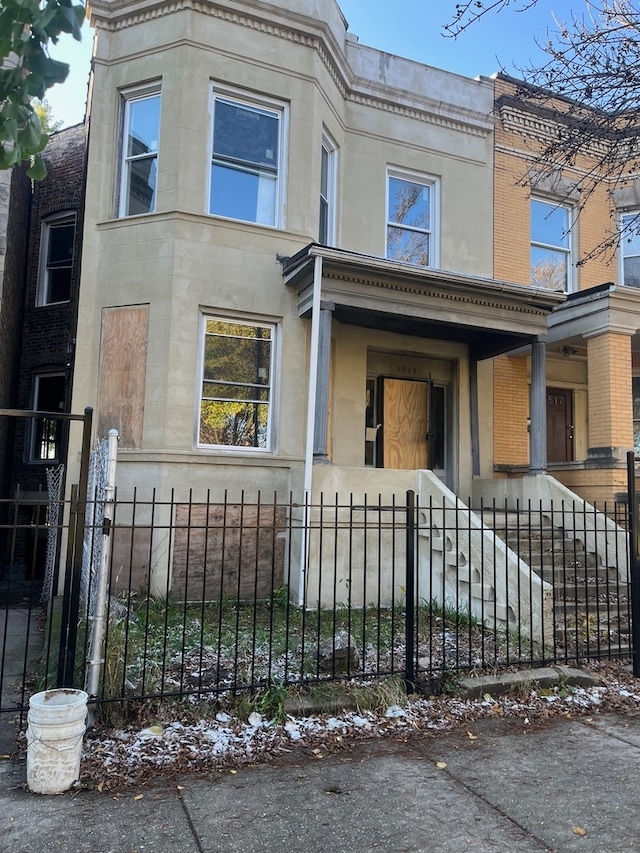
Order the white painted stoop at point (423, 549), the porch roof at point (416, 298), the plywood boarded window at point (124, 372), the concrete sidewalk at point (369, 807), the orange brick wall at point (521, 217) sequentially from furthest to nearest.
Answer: the orange brick wall at point (521, 217)
the plywood boarded window at point (124, 372)
the porch roof at point (416, 298)
the white painted stoop at point (423, 549)
the concrete sidewalk at point (369, 807)

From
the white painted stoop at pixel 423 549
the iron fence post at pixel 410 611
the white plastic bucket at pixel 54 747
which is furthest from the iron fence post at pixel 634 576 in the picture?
the white plastic bucket at pixel 54 747

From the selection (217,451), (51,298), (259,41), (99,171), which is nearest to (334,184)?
(259,41)

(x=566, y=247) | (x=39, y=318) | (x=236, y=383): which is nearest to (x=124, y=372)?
(x=236, y=383)

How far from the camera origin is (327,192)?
10516mm

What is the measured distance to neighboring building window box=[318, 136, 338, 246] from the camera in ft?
34.0

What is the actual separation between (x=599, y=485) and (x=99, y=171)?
9.08 metres

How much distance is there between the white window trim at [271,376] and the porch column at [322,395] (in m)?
1.06

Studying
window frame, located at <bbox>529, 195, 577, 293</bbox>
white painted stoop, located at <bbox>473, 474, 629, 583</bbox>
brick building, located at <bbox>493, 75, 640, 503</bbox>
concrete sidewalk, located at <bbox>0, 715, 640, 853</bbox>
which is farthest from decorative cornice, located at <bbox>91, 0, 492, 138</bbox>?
concrete sidewalk, located at <bbox>0, 715, 640, 853</bbox>

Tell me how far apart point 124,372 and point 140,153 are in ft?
11.1

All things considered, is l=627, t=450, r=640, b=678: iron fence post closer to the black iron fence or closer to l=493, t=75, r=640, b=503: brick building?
the black iron fence

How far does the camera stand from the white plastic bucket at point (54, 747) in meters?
3.63

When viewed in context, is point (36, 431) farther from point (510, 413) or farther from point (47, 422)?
point (510, 413)

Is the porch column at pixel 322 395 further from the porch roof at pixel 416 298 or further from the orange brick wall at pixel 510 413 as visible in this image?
the orange brick wall at pixel 510 413

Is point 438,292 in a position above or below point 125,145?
below
